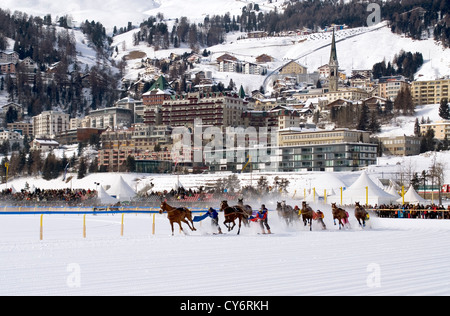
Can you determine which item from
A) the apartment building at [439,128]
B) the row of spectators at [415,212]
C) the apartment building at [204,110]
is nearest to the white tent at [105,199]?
the row of spectators at [415,212]

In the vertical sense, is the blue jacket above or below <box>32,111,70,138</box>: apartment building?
below

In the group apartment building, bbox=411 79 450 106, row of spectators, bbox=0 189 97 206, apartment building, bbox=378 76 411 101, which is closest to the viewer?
row of spectators, bbox=0 189 97 206

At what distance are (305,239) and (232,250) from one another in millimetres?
4768

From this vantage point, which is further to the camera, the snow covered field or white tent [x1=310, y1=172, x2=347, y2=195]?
white tent [x1=310, y1=172, x2=347, y2=195]

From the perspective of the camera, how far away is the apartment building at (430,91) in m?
174

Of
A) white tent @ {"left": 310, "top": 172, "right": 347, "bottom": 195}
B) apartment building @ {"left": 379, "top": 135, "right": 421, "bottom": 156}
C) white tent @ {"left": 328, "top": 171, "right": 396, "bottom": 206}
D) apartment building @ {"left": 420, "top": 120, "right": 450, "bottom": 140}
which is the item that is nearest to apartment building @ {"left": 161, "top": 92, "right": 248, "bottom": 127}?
apartment building @ {"left": 379, "top": 135, "right": 421, "bottom": 156}

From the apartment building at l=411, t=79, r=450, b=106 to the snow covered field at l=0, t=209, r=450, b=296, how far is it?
16143 cm

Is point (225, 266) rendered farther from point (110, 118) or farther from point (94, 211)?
point (110, 118)

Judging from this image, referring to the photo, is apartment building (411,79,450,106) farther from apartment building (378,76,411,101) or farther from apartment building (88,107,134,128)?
apartment building (88,107,134,128)

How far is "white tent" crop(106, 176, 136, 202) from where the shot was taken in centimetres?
5522

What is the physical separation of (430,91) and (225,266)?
172 meters

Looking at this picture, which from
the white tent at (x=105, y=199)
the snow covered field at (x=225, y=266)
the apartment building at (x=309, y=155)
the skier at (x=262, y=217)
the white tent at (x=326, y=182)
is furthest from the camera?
the apartment building at (x=309, y=155)

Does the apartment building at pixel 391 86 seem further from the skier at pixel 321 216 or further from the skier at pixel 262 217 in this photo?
the skier at pixel 262 217

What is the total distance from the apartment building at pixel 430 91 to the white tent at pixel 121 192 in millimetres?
132021
